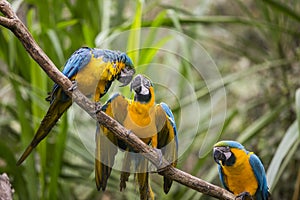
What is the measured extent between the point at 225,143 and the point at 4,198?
0.41 m

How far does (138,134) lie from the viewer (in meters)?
0.63

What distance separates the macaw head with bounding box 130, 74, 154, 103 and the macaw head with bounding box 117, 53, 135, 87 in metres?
0.03

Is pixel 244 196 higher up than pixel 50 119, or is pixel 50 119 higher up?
pixel 50 119

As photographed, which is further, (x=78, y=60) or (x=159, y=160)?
(x=78, y=60)

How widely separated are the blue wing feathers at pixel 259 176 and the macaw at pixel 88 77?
0.36 meters

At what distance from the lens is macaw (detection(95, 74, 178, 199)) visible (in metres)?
0.62

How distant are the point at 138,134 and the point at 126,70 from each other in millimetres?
87

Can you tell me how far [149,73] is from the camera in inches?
33.8

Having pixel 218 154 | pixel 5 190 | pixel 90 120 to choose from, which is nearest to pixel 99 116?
pixel 218 154

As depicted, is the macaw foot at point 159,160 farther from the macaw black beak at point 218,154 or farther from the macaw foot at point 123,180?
the macaw black beak at point 218,154

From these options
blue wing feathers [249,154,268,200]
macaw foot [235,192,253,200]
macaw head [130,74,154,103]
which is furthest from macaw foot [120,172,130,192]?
blue wing feathers [249,154,268,200]

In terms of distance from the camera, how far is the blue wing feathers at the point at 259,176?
876 mm

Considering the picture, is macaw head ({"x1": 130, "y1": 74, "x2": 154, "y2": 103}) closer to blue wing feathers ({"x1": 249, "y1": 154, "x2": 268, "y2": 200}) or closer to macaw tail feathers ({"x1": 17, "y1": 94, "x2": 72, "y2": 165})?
macaw tail feathers ({"x1": 17, "y1": 94, "x2": 72, "y2": 165})

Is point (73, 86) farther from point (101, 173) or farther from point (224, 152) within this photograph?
point (224, 152)
